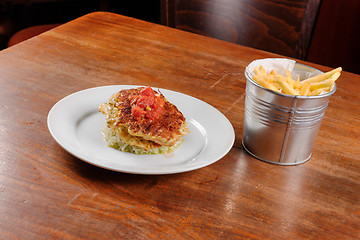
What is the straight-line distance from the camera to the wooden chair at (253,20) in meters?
1.98

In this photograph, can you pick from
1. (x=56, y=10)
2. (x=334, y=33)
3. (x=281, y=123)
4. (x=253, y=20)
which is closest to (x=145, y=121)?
(x=281, y=123)

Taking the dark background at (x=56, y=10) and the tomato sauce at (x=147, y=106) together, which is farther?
the dark background at (x=56, y=10)

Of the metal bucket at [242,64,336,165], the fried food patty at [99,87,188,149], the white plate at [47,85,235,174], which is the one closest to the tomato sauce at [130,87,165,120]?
the fried food patty at [99,87,188,149]

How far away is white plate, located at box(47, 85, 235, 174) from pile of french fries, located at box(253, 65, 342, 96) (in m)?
0.16

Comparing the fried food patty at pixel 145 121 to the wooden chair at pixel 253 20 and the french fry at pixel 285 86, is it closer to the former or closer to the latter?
the french fry at pixel 285 86

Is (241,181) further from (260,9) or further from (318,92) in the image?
(260,9)

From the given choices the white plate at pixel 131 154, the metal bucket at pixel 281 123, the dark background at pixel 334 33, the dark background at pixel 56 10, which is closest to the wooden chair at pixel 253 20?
the dark background at pixel 334 33

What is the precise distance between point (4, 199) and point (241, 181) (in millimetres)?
527

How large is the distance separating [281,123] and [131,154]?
377mm

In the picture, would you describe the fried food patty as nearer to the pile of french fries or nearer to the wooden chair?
the pile of french fries

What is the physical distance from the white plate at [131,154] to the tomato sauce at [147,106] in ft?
0.34

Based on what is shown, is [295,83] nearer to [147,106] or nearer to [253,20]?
[147,106]

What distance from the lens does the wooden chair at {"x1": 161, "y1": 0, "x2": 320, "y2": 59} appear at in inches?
77.9

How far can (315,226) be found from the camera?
81 cm
